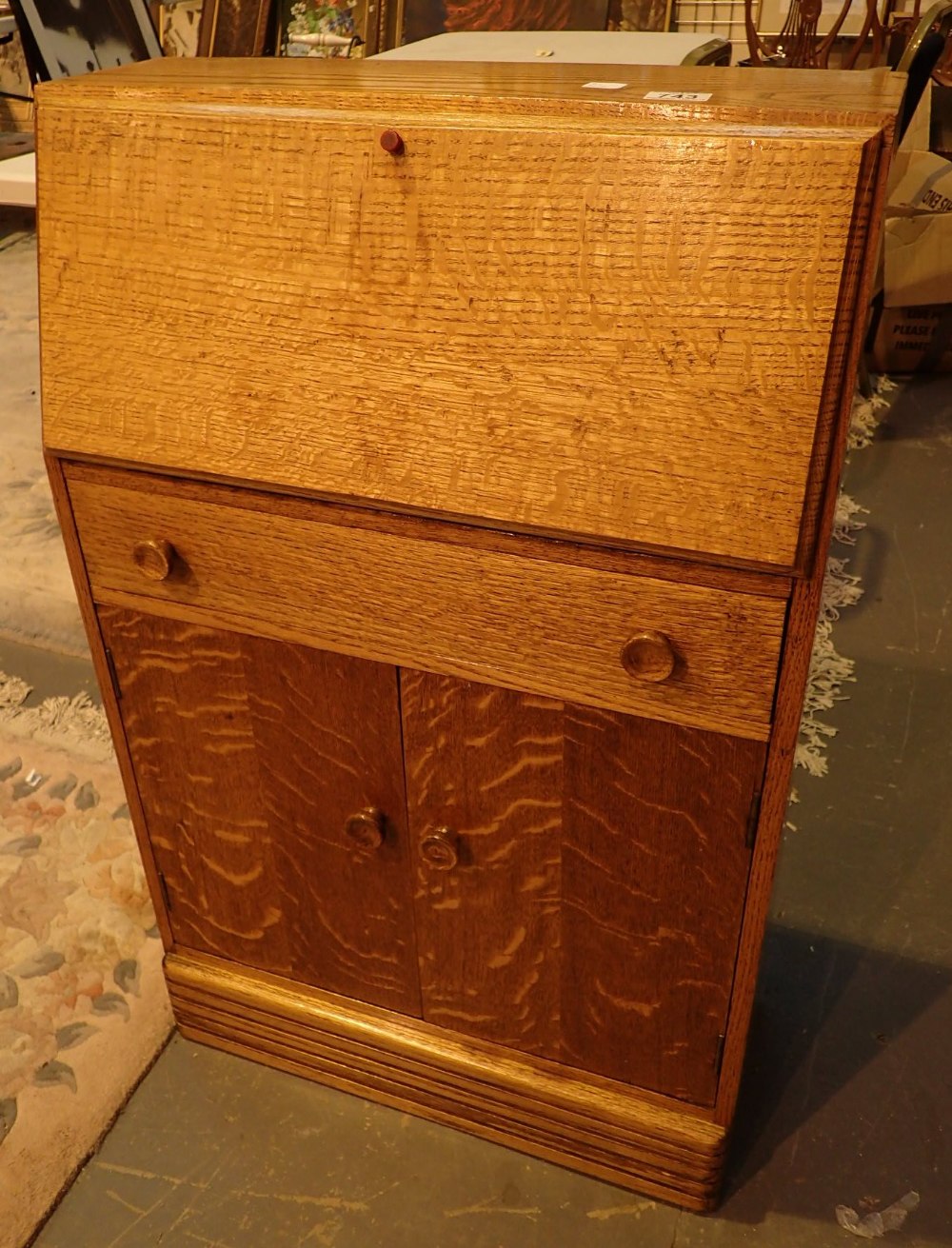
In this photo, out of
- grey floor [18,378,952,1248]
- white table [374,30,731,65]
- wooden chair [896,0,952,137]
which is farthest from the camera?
wooden chair [896,0,952,137]

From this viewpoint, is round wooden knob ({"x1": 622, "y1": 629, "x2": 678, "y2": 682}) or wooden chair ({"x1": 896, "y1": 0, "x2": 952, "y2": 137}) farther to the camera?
wooden chair ({"x1": 896, "y1": 0, "x2": 952, "y2": 137})

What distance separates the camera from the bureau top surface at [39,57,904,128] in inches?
30.3

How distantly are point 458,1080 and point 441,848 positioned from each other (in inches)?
14.3

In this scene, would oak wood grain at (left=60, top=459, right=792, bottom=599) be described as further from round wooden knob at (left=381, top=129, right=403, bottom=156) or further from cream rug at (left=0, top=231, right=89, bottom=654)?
cream rug at (left=0, top=231, right=89, bottom=654)

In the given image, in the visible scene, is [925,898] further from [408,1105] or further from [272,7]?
[272,7]

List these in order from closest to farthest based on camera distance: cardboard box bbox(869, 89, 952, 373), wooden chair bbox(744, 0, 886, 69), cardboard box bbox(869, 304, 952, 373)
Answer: cardboard box bbox(869, 89, 952, 373) → cardboard box bbox(869, 304, 952, 373) → wooden chair bbox(744, 0, 886, 69)

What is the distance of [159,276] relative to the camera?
36.2 inches

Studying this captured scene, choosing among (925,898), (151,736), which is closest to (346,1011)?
(151,736)

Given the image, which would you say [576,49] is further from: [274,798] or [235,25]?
[235,25]

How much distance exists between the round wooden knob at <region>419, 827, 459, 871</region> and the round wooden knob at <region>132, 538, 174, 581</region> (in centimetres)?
37

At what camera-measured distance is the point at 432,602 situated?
37.9 inches

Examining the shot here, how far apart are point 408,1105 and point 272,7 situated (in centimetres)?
290

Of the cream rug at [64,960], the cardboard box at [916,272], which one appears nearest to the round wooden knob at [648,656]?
the cream rug at [64,960]

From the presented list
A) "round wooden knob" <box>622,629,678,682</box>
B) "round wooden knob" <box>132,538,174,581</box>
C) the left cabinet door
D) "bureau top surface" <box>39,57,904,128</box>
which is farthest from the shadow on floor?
"bureau top surface" <box>39,57,904,128</box>
